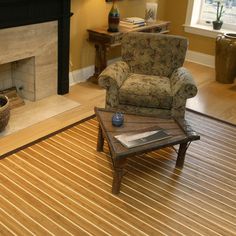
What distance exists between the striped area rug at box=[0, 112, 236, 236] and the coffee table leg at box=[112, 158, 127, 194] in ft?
0.20

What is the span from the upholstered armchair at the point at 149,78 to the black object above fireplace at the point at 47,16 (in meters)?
0.75

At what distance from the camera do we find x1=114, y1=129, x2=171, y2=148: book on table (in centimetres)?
250

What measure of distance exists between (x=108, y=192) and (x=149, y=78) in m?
1.35

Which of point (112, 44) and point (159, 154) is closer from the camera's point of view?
point (159, 154)

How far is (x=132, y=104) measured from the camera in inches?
128

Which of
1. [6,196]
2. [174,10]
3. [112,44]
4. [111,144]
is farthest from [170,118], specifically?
[174,10]

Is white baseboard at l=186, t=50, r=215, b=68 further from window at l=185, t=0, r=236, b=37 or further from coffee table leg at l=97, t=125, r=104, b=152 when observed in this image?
coffee table leg at l=97, t=125, r=104, b=152

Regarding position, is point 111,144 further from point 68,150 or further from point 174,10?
point 174,10

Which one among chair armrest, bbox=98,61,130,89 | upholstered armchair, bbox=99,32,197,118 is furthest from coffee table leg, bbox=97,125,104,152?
chair armrest, bbox=98,61,130,89

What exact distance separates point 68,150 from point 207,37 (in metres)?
3.38

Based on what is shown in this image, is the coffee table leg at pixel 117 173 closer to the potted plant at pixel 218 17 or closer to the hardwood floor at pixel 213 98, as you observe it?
the hardwood floor at pixel 213 98

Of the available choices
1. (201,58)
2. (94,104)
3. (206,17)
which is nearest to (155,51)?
(94,104)

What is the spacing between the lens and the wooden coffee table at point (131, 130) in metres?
2.44

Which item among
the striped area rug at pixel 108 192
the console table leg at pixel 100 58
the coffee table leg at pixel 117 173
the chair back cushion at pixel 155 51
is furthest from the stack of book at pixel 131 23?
the coffee table leg at pixel 117 173
